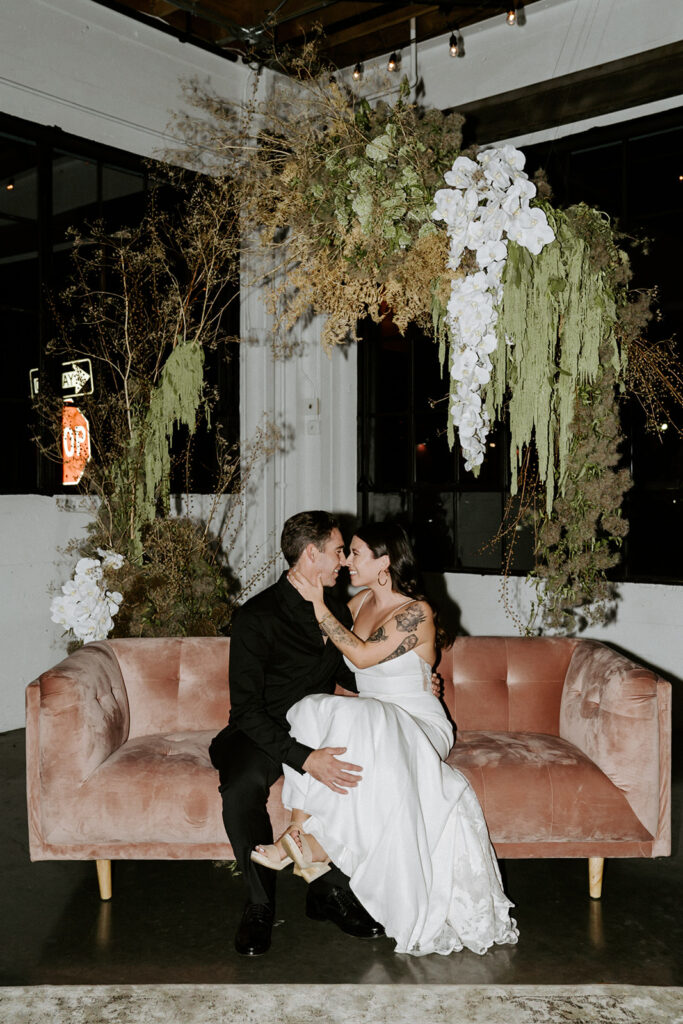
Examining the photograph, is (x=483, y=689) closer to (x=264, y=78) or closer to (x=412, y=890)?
(x=412, y=890)

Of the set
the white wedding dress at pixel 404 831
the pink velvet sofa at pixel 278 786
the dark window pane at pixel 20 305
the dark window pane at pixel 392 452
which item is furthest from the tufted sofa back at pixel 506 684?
the dark window pane at pixel 392 452

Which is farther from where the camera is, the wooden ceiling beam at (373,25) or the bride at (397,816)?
the wooden ceiling beam at (373,25)

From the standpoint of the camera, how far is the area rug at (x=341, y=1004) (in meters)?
2.08

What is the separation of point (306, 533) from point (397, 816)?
3.02ft

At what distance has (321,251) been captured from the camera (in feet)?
8.68

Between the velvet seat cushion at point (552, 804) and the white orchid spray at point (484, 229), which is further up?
the white orchid spray at point (484, 229)

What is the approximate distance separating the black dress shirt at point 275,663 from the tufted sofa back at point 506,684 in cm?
49

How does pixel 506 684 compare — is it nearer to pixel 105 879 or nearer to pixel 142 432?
pixel 105 879

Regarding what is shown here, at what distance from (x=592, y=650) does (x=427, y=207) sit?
5.36 ft

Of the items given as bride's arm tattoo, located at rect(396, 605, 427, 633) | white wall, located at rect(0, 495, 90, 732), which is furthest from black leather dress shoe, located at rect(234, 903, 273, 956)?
white wall, located at rect(0, 495, 90, 732)

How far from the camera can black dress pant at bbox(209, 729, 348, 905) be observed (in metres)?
2.52

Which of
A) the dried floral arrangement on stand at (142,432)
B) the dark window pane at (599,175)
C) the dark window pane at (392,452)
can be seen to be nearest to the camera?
the dried floral arrangement on stand at (142,432)

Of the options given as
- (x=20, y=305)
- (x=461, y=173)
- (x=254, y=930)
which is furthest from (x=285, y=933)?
(x=20, y=305)

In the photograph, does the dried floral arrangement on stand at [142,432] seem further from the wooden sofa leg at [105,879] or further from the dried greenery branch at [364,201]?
the dried greenery branch at [364,201]
